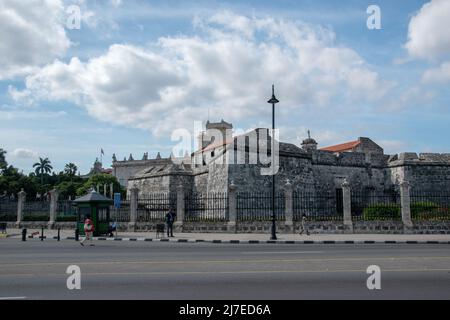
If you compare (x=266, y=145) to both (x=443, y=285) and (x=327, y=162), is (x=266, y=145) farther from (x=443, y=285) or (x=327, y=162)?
(x=443, y=285)

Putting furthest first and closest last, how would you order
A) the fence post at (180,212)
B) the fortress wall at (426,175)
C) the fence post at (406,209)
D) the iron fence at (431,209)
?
the fortress wall at (426,175) → the fence post at (180,212) → the iron fence at (431,209) → the fence post at (406,209)

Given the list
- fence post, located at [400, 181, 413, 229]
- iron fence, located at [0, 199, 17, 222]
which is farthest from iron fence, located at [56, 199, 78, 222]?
fence post, located at [400, 181, 413, 229]

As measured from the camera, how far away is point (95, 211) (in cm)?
2155

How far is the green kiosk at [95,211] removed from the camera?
21469 millimetres

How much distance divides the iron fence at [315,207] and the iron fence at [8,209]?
66.6ft

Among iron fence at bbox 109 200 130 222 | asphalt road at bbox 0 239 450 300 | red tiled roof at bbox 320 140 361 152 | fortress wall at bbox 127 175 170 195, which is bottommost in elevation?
asphalt road at bbox 0 239 450 300

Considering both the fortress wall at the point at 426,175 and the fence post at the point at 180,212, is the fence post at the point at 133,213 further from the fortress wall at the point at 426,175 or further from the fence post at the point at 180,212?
the fortress wall at the point at 426,175

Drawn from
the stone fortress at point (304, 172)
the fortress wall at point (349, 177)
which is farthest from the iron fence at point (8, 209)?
the fortress wall at point (349, 177)

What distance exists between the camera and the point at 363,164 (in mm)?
37625

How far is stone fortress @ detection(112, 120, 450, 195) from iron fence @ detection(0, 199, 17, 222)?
1168 cm

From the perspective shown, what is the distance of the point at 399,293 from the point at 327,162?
99.5 feet

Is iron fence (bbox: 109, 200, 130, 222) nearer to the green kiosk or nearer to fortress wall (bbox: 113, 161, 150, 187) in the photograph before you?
the green kiosk

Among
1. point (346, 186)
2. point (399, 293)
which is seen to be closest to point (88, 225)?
point (399, 293)

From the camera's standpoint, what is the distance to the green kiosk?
21.5 metres
